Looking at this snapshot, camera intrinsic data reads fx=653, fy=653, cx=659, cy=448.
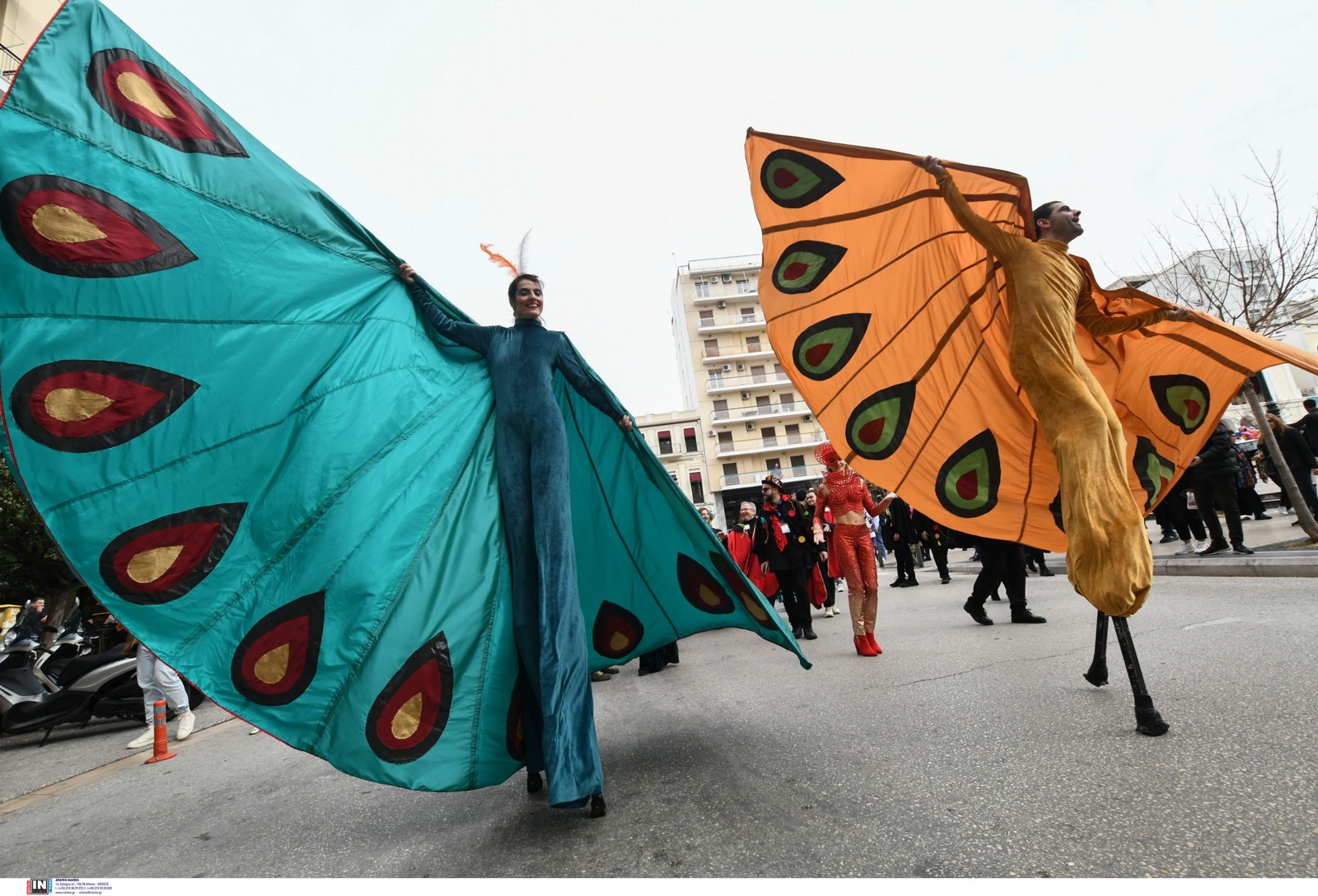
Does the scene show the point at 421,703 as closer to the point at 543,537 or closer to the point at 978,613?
the point at 543,537

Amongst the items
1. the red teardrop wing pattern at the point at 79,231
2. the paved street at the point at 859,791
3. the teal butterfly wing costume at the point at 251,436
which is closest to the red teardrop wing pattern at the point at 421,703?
the teal butterfly wing costume at the point at 251,436

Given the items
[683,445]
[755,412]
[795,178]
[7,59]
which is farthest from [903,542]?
[755,412]

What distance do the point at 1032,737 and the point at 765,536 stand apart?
18.2 feet

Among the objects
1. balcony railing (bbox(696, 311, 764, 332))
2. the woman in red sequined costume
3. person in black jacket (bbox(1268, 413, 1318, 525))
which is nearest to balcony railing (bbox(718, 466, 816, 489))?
balcony railing (bbox(696, 311, 764, 332))

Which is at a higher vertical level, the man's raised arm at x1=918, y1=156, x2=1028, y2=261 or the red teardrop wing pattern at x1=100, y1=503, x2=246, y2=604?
the man's raised arm at x1=918, y1=156, x2=1028, y2=261

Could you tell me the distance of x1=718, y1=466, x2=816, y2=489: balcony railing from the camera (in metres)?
48.4

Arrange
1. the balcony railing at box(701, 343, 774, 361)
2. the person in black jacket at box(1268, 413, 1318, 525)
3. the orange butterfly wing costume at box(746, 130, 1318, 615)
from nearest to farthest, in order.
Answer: the orange butterfly wing costume at box(746, 130, 1318, 615) → the person in black jacket at box(1268, 413, 1318, 525) → the balcony railing at box(701, 343, 774, 361)

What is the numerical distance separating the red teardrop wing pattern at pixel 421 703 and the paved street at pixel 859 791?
1.33 feet

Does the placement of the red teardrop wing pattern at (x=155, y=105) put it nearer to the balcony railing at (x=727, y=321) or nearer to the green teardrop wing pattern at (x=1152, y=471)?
the green teardrop wing pattern at (x=1152, y=471)

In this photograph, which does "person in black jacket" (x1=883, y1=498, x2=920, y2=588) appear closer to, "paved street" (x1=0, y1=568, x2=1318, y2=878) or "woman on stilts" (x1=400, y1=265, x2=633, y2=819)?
"paved street" (x1=0, y1=568, x2=1318, y2=878)

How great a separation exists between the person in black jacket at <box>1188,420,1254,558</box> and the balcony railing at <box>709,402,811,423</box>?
41.2 m

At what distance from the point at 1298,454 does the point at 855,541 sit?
7.63m

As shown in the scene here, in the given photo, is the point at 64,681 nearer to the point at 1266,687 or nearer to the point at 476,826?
the point at 476,826

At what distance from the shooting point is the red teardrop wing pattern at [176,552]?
2.25m
